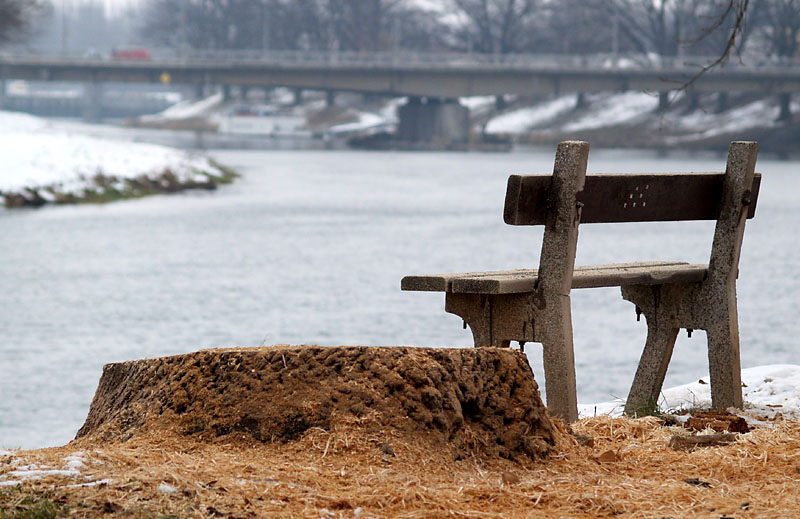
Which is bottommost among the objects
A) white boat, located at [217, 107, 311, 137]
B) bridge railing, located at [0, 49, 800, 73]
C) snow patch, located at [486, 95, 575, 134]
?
white boat, located at [217, 107, 311, 137]

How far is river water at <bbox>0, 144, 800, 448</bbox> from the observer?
1162cm

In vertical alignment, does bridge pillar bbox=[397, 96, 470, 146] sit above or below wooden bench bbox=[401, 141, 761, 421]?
below

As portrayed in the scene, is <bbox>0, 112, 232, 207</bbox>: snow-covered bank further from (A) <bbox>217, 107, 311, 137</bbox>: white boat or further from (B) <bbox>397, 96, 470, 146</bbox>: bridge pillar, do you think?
(A) <bbox>217, 107, 311, 137</bbox>: white boat

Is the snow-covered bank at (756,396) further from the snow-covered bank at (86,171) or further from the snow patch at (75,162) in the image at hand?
the snow patch at (75,162)

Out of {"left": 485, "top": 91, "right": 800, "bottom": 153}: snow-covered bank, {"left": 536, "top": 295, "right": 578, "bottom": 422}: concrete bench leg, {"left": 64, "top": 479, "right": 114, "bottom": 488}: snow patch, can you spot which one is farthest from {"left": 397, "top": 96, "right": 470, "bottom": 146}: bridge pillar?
{"left": 64, "top": 479, "right": 114, "bottom": 488}: snow patch

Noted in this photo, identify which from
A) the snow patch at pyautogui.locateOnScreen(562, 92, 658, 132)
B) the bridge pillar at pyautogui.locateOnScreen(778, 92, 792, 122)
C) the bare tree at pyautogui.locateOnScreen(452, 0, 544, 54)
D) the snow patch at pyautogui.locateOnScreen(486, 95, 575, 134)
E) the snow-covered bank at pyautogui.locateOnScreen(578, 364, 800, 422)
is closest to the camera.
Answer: the snow-covered bank at pyautogui.locateOnScreen(578, 364, 800, 422)

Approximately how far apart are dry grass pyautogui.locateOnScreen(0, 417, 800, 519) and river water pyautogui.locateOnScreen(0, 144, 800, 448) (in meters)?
4.60

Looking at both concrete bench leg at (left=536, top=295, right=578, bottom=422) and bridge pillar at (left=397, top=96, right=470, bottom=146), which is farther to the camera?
bridge pillar at (left=397, top=96, right=470, bottom=146)

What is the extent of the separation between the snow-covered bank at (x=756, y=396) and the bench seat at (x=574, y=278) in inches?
29.3

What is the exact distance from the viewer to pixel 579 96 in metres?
89.8

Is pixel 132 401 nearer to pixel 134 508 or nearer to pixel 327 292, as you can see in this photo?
pixel 134 508

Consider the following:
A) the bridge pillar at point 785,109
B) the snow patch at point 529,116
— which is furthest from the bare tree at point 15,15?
the bridge pillar at point 785,109

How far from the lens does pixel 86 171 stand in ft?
112

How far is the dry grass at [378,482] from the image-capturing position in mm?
3859
